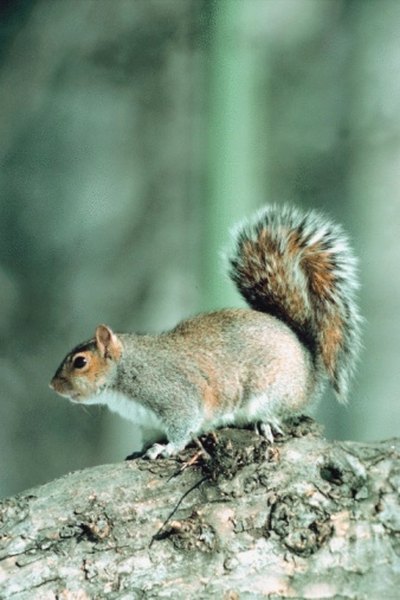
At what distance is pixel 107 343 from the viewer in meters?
1.51

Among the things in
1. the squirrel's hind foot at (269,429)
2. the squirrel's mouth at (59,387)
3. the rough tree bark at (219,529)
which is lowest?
the rough tree bark at (219,529)

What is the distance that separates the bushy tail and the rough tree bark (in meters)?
0.43

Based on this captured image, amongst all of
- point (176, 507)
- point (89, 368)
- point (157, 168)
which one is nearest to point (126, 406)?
point (89, 368)

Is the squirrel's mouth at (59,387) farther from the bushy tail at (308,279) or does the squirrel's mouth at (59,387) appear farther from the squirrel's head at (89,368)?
the bushy tail at (308,279)

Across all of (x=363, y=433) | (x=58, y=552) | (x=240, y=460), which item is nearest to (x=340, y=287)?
(x=363, y=433)

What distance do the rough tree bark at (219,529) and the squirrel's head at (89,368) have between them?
13.2 inches

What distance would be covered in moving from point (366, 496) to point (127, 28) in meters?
1.47

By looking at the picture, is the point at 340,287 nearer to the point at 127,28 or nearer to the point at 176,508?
the point at 176,508

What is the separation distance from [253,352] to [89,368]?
32 centimetres

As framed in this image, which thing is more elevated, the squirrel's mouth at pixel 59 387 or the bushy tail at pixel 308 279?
the bushy tail at pixel 308 279

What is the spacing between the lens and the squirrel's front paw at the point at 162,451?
1.34m

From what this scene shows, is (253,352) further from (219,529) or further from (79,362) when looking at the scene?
(219,529)

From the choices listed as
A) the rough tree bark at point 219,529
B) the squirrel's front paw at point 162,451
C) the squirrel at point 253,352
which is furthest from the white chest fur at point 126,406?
the rough tree bark at point 219,529

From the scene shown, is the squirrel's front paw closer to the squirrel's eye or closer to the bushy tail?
the squirrel's eye
